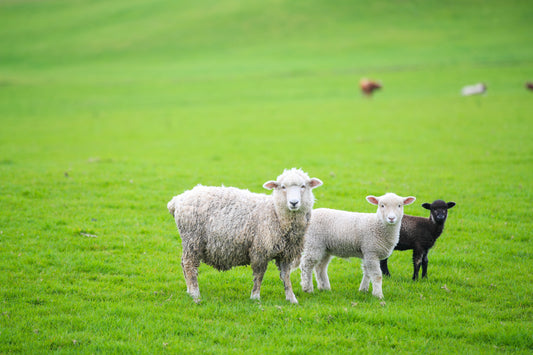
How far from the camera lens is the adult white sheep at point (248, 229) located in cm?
767

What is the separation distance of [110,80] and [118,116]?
81.7 feet

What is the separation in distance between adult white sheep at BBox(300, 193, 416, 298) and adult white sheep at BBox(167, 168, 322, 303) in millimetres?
551

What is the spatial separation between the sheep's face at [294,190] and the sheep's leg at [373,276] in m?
1.39

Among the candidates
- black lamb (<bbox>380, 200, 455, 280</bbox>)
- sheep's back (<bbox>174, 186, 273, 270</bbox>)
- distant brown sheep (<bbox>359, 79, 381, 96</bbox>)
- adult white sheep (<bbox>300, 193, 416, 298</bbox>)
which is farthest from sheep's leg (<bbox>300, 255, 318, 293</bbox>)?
distant brown sheep (<bbox>359, 79, 381, 96</bbox>)

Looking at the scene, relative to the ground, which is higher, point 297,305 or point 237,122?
point 237,122

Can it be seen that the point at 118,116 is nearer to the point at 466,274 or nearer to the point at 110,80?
the point at 110,80

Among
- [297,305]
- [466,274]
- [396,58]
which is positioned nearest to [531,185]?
[466,274]

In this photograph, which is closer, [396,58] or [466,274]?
[466,274]

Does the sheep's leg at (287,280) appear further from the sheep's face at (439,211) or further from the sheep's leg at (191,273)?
the sheep's face at (439,211)

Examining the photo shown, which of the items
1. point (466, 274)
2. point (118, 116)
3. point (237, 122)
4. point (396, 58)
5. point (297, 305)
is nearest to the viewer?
point (297, 305)

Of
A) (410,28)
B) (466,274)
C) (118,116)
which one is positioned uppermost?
(410,28)

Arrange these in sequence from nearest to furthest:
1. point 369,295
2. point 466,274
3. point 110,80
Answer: point 369,295 → point 466,274 → point 110,80

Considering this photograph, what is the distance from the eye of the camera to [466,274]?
8.74 metres

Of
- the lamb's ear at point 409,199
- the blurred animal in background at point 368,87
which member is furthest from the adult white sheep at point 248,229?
the blurred animal in background at point 368,87
